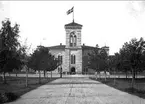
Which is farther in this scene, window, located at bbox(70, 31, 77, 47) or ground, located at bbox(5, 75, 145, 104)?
window, located at bbox(70, 31, 77, 47)

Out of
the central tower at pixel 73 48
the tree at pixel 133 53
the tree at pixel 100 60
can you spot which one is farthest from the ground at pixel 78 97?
the central tower at pixel 73 48

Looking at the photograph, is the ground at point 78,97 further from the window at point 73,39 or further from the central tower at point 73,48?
the window at point 73,39

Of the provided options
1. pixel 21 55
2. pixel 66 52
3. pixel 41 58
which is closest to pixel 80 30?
pixel 66 52

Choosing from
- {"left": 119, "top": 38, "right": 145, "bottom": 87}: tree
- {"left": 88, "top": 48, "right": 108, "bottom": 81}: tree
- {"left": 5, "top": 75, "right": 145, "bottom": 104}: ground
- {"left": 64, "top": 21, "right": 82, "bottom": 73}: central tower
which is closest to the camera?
{"left": 5, "top": 75, "right": 145, "bottom": 104}: ground

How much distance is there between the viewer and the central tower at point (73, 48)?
89688 millimetres

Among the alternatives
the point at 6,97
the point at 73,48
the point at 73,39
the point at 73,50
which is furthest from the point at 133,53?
the point at 73,39

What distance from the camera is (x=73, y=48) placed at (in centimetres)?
9012

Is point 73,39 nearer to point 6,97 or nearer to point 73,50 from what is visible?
point 73,50

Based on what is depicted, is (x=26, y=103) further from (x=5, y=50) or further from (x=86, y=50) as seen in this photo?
(x=86, y=50)

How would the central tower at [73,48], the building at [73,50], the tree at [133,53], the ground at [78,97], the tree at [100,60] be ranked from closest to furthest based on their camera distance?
the ground at [78,97] < the tree at [133,53] < the tree at [100,60] < the building at [73,50] < the central tower at [73,48]

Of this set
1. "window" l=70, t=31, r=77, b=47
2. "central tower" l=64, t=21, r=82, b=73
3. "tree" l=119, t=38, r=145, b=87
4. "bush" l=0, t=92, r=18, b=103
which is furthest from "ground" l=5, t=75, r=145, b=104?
"window" l=70, t=31, r=77, b=47

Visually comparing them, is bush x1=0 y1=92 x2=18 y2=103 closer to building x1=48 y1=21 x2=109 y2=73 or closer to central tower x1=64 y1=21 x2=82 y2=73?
building x1=48 y1=21 x2=109 y2=73

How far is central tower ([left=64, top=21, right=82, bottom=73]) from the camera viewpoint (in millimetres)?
89688

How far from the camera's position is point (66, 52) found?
90125mm
